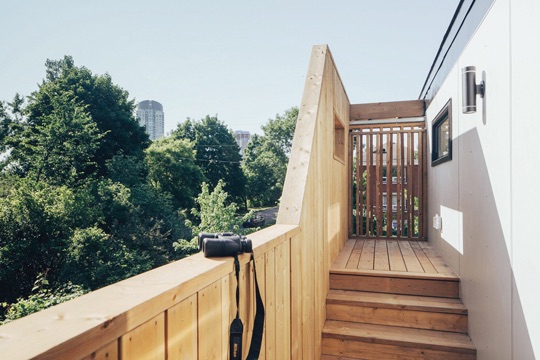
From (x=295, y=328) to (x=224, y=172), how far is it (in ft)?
94.6

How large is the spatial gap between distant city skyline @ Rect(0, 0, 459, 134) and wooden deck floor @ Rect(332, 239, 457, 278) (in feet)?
7.62

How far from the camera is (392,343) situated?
264cm

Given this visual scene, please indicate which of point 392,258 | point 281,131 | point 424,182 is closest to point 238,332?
point 392,258

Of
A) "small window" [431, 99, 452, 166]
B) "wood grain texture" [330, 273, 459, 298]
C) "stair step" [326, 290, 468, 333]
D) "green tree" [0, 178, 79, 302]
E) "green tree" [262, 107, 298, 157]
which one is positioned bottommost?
"green tree" [0, 178, 79, 302]

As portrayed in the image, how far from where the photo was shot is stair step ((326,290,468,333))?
9.04 feet

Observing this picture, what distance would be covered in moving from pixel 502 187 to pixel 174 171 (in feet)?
80.6

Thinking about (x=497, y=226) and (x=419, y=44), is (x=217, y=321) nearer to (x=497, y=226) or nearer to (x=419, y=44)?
(x=497, y=226)

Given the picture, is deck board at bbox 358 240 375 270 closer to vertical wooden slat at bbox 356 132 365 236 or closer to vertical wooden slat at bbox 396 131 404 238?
vertical wooden slat at bbox 356 132 365 236

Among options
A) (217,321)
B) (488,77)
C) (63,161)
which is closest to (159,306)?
(217,321)

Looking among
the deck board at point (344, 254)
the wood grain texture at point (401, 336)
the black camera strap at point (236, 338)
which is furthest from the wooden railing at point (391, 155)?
the black camera strap at point (236, 338)

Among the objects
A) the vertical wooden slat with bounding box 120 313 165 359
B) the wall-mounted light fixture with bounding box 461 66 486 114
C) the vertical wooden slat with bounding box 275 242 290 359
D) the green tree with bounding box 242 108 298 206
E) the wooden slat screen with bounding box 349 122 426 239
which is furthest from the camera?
the green tree with bounding box 242 108 298 206

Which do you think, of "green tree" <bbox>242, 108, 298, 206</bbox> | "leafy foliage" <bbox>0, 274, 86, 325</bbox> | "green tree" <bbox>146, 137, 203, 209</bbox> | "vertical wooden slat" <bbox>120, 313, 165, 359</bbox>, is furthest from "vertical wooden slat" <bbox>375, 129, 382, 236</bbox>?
"green tree" <bbox>242, 108, 298, 206</bbox>

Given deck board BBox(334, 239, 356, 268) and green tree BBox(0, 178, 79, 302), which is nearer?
deck board BBox(334, 239, 356, 268)

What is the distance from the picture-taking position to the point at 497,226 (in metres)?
1.92
